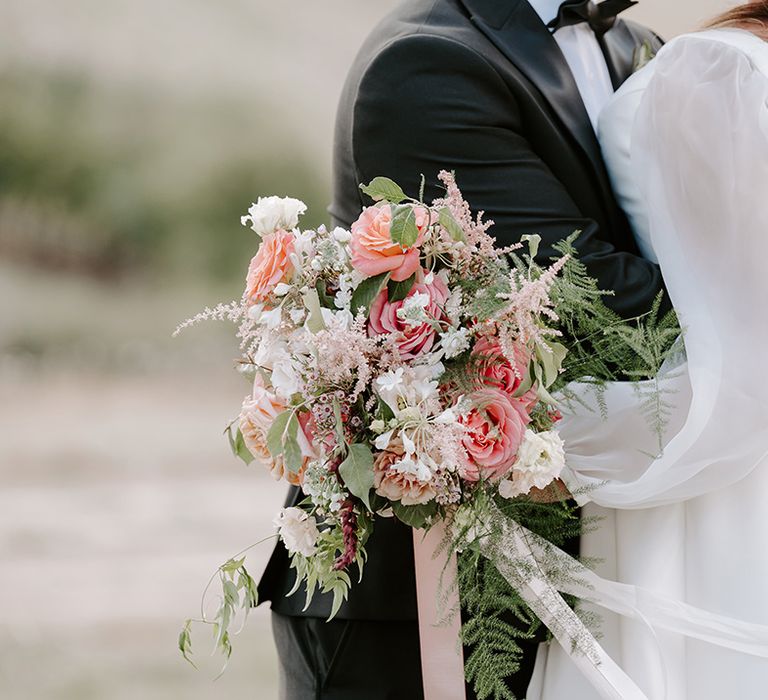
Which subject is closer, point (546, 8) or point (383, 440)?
point (383, 440)

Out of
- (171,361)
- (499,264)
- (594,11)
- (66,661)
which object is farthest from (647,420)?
(171,361)

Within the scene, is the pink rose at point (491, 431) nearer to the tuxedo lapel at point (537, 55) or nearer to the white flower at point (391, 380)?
the white flower at point (391, 380)

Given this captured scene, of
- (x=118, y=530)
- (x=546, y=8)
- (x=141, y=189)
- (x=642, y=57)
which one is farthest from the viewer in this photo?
(x=141, y=189)

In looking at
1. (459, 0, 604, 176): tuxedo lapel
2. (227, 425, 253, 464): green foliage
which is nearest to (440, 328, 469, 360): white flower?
(227, 425, 253, 464): green foliage

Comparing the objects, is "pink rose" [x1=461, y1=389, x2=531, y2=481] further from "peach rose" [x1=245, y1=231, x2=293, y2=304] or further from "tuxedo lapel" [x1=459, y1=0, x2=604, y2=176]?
"tuxedo lapel" [x1=459, y1=0, x2=604, y2=176]

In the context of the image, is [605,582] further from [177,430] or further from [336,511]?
[177,430]

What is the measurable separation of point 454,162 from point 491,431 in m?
0.47

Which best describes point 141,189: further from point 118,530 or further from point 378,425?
point 378,425

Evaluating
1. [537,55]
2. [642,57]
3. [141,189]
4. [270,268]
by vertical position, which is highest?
[141,189]

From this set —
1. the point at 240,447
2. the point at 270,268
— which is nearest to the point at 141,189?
the point at 240,447

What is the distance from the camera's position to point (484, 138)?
1.61 metres

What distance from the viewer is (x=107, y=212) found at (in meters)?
7.50

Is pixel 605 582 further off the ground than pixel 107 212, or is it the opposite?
pixel 107 212

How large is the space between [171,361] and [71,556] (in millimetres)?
2346
